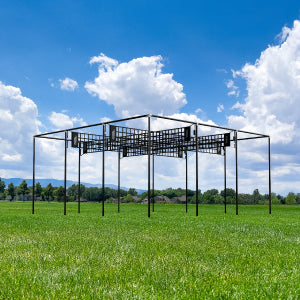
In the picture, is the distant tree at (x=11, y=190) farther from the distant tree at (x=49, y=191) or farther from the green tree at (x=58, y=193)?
the green tree at (x=58, y=193)

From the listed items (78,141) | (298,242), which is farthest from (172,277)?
(78,141)

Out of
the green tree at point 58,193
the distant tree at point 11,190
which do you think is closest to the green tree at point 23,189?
the distant tree at point 11,190

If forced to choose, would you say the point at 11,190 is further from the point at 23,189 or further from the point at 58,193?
the point at 58,193

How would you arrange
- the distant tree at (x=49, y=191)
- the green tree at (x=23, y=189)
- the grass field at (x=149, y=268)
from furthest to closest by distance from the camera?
the green tree at (x=23, y=189) → the distant tree at (x=49, y=191) → the grass field at (x=149, y=268)

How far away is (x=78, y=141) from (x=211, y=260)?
17026 millimetres

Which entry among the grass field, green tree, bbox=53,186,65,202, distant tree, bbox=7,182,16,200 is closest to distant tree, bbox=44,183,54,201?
green tree, bbox=53,186,65,202

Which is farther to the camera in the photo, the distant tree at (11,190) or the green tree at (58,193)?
the distant tree at (11,190)

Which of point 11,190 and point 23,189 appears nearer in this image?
point 23,189

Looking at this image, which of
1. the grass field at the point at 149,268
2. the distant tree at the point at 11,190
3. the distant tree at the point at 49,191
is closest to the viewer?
the grass field at the point at 149,268

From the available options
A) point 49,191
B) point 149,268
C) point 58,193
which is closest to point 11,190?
point 49,191

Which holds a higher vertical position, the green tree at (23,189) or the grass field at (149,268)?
the grass field at (149,268)

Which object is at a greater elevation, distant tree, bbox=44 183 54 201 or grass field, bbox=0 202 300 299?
grass field, bbox=0 202 300 299

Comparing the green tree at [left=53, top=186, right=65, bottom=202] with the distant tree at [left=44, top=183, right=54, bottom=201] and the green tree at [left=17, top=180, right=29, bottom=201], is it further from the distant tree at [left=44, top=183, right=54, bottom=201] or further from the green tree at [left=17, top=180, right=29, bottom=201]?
the green tree at [left=17, top=180, right=29, bottom=201]

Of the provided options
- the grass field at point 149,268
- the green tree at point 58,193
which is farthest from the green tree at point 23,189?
the grass field at point 149,268
